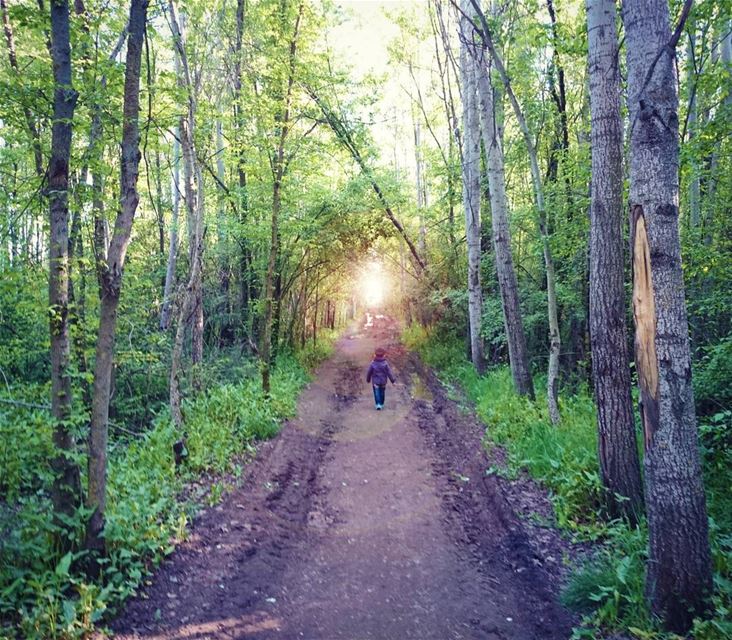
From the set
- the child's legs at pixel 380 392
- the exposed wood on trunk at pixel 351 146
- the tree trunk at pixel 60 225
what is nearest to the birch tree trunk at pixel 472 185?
the child's legs at pixel 380 392

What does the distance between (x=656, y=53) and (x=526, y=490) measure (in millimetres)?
5413

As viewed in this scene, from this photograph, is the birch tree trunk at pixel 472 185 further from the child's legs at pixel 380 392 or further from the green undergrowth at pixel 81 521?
the green undergrowth at pixel 81 521

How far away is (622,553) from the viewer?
4742 mm

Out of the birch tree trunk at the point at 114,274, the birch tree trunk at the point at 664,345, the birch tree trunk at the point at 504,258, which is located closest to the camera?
the birch tree trunk at the point at 664,345

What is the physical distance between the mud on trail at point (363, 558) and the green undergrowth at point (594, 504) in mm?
307

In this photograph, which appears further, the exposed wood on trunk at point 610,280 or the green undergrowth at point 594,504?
the exposed wood on trunk at point 610,280

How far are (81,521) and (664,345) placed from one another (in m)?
5.54

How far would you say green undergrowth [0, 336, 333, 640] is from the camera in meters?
4.13

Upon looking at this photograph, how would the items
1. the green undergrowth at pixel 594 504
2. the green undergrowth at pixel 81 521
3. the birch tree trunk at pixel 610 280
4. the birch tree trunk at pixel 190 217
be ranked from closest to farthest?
the green undergrowth at pixel 594 504 → the green undergrowth at pixel 81 521 → the birch tree trunk at pixel 610 280 → the birch tree trunk at pixel 190 217

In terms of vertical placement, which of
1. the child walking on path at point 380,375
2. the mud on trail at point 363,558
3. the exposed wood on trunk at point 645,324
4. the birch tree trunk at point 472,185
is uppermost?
the birch tree trunk at point 472,185

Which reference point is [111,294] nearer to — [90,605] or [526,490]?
[90,605]

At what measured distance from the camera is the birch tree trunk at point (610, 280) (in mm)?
5340

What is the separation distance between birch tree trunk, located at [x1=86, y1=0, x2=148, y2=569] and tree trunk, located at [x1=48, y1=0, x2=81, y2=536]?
25 cm

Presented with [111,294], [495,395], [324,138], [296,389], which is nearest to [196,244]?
[111,294]
